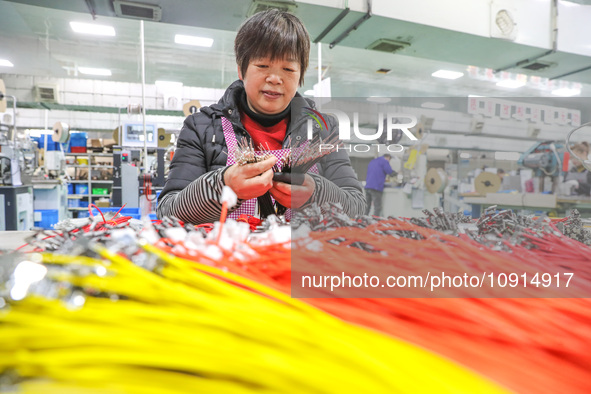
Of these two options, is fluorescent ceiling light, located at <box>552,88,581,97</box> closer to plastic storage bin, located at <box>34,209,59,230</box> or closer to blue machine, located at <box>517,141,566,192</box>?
blue machine, located at <box>517,141,566,192</box>

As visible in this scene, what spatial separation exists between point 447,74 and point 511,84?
1.30 meters

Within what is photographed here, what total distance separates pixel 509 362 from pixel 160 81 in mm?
10000

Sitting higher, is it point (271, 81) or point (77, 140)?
point (77, 140)

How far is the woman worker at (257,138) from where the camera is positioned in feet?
1.60

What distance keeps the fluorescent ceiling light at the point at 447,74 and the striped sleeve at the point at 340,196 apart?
8292mm

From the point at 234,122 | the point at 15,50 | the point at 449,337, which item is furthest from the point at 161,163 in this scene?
the point at 15,50

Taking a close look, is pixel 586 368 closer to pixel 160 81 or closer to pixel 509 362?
pixel 509 362

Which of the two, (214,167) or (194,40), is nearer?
(214,167)

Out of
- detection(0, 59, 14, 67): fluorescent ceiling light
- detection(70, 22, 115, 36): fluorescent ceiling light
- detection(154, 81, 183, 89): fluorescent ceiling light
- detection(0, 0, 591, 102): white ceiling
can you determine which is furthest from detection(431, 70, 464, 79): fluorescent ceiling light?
detection(0, 59, 14, 67): fluorescent ceiling light

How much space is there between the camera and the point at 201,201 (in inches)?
24.8

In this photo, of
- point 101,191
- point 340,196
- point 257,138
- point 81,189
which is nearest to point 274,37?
point 257,138

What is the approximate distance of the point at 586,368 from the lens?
225 millimetres

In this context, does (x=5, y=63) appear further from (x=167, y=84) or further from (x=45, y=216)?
(x=45, y=216)

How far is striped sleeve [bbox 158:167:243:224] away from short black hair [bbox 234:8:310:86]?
29cm
